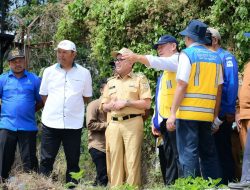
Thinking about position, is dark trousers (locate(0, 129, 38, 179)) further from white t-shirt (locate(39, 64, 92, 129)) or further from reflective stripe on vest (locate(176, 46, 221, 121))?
reflective stripe on vest (locate(176, 46, 221, 121))

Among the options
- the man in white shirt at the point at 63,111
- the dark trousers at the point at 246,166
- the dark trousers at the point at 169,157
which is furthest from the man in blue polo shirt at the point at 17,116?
the dark trousers at the point at 246,166

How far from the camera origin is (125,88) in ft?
22.8

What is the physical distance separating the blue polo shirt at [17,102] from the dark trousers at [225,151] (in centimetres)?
248

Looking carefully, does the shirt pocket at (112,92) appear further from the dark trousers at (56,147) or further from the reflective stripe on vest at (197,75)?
the reflective stripe on vest at (197,75)

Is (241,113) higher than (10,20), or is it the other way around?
(10,20)

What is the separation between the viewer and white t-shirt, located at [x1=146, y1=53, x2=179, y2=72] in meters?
5.82

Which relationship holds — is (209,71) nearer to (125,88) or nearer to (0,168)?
(125,88)

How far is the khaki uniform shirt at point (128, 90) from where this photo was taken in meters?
6.89

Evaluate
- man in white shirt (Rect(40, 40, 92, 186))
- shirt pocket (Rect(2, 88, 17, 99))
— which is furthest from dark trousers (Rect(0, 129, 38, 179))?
shirt pocket (Rect(2, 88, 17, 99))

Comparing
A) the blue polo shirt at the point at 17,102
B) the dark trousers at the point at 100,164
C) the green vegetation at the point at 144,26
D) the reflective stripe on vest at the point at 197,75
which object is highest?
the green vegetation at the point at 144,26

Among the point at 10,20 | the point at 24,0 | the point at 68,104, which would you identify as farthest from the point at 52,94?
the point at 24,0

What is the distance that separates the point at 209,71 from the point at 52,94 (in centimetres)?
230

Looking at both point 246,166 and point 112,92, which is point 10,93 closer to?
point 112,92

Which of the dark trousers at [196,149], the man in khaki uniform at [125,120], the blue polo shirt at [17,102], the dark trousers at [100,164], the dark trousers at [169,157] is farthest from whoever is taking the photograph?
the dark trousers at [100,164]
